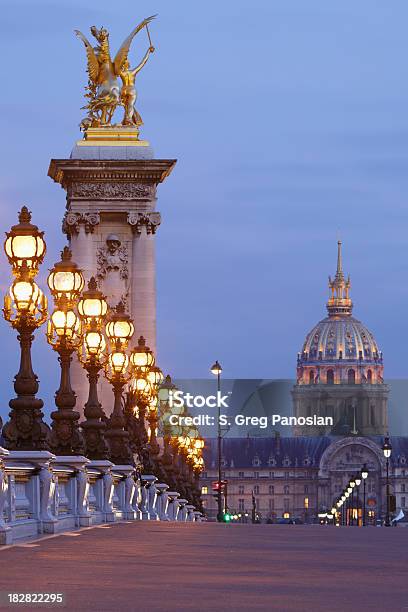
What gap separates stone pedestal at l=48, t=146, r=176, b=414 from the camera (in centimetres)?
8356

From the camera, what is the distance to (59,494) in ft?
108

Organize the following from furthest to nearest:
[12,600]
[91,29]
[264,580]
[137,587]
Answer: [91,29] → [264,580] → [137,587] → [12,600]

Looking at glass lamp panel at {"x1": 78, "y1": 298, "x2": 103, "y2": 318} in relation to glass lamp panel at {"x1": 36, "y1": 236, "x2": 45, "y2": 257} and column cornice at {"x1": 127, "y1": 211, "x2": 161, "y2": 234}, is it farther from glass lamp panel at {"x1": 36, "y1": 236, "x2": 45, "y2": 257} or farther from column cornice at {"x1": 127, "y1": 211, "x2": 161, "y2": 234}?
column cornice at {"x1": 127, "y1": 211, "x2": 161, "y2": 234}

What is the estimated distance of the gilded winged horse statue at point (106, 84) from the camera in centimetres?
8756

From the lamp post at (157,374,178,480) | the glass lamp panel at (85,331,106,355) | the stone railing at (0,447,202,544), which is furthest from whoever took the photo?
the lamp post at (157,374,178,480)

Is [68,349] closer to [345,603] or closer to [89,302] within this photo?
[89,302]

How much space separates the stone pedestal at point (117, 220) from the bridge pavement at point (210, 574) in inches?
2222

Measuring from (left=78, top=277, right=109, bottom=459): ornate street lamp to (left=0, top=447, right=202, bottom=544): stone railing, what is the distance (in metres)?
0.48

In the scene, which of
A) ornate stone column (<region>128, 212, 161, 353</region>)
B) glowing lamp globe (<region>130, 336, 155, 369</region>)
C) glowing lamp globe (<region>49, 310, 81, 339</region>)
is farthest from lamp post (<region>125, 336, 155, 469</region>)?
ornate stone column (<region>128, 212, 161, 353</region>)

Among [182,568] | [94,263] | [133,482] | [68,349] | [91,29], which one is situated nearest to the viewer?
[182,568]

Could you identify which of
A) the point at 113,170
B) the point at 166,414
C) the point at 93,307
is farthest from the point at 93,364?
the point at 113,170

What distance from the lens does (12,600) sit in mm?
14023

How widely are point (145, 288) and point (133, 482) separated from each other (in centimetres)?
3762

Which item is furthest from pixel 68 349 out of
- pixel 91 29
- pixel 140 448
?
pixel 91 29
